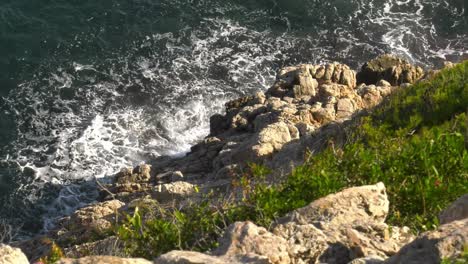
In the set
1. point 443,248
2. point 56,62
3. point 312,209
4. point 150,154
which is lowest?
point 150,154

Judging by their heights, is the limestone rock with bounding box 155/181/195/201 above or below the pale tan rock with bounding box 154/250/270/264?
below

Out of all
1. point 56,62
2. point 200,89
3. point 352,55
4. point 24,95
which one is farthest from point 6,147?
point 352,55

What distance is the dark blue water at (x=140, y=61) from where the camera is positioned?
27.8m

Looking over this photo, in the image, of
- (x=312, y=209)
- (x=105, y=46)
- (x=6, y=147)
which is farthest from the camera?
(x=105, y=46)

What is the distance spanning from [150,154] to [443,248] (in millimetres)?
22388

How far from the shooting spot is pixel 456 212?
8.04m

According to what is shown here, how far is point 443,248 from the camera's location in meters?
6.46

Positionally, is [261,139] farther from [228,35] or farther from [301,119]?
[228,35]

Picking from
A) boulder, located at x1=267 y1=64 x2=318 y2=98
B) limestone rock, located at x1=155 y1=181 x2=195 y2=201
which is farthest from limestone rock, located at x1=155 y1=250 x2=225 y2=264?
boulder, located at x1=267 y1=64 x2=318 y2=98

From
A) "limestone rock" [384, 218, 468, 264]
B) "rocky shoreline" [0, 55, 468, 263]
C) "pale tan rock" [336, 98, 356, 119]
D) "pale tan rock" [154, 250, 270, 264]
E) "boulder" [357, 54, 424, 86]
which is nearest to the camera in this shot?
"limestone rock" [384, 218, 468, 264]

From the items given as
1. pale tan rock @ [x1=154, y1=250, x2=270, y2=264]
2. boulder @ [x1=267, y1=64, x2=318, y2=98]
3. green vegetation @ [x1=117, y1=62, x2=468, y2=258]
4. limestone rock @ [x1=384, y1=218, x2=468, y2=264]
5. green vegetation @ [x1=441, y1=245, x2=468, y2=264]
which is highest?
green vegetation @ [x1=441, y1=245, x2=468, y2=264]

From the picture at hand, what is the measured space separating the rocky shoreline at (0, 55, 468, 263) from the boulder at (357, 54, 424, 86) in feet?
0.13

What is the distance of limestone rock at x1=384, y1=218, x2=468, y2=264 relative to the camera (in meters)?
6.41

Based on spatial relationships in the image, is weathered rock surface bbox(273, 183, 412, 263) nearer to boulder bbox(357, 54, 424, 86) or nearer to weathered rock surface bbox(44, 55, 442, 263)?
weathered rock surface bbox(44, 55, 442, 263)
